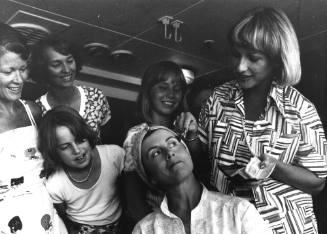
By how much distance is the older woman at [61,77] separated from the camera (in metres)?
0.88

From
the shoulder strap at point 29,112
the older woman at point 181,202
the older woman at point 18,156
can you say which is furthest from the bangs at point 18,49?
the older woman at point 181,202

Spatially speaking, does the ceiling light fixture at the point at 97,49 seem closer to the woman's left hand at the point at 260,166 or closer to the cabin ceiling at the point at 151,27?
the cabin ceiling at the point at 151,27

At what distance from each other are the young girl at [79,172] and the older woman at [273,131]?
0.28 meters

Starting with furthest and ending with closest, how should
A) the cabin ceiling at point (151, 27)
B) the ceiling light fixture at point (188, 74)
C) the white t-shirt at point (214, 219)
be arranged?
Result: the ceiling light fixture at point (188, 74)
the cabin ceiling at point (151, 27)
the white t-shirt at point (214, 219)

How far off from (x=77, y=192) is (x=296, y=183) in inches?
19.9

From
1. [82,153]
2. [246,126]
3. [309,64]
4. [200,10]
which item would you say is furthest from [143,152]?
[309,64]

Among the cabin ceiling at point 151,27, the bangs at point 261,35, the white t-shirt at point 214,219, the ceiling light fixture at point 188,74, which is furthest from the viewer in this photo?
the ceiling light fixture at point 188,74

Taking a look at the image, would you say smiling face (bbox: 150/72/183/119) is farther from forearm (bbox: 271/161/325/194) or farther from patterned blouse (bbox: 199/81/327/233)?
forearm (bbox: 271/161/325/194)

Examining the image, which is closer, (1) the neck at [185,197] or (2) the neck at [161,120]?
(1) the neck at [185,197]

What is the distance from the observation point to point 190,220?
0.79 meters

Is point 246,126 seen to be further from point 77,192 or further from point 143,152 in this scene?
point 77,192

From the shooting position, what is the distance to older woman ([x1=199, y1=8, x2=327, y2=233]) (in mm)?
841

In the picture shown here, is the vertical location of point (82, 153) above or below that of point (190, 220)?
above

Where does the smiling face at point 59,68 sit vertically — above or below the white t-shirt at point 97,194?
above
